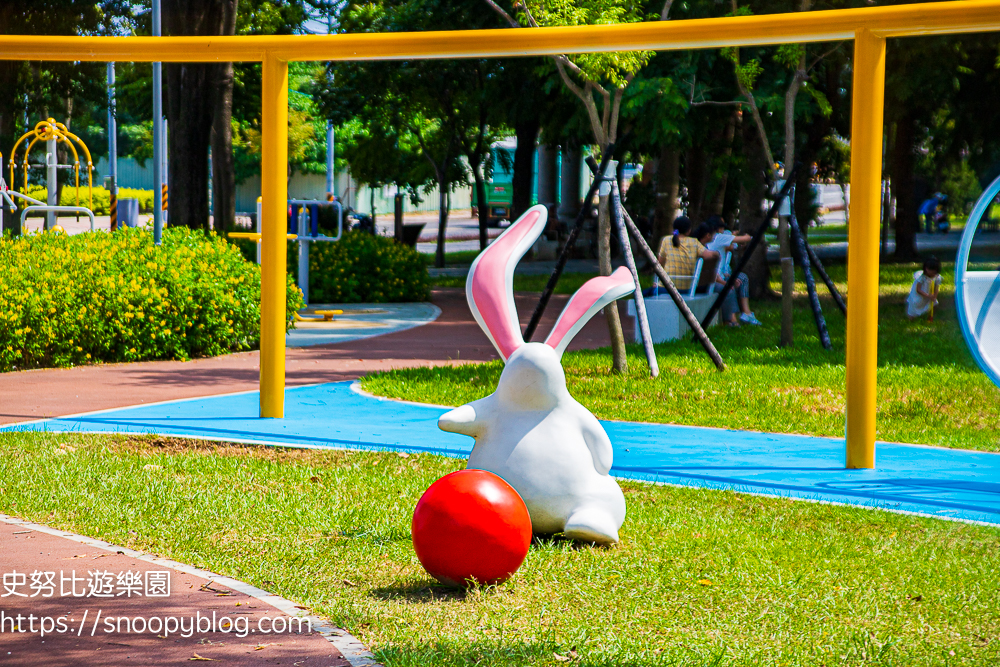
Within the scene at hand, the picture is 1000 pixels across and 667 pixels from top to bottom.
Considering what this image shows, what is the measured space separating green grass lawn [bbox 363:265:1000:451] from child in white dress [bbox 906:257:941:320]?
1.04 ft

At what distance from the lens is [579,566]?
4.81 m

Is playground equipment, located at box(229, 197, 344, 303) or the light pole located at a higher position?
the light pole

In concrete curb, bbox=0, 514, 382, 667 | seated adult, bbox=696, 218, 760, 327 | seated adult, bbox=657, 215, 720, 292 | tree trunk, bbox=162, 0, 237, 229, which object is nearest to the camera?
concrete curb, bbox=0, 514, 382, 667

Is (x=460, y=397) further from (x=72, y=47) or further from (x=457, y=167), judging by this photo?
(x=457, y=167)

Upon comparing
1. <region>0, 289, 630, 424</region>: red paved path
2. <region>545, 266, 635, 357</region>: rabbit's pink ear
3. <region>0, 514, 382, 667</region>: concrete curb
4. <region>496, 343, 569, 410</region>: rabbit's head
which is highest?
<region>545, 266, 635, 357</region>: rabbit's pink ear

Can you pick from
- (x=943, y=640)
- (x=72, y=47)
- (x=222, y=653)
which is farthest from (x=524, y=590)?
(x=72, y=47)

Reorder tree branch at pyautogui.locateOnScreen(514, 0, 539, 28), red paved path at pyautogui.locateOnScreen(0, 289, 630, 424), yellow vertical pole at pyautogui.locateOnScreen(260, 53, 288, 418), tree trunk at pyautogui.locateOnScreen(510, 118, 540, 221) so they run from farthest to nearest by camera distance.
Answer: tree trunk at pyautogui.locateOnScreen(510, 118, 540, 221) < tree branch at pyautogui.locateOnScreen(514, 0, 539, 28) < red paved path at pyautogui.locateOnScreen(0, 289, 630, 424) < yellow vertical pole at pyautogui.locateOnScreen(260, 53, 288, 418)

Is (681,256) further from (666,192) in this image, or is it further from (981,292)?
(981,292)

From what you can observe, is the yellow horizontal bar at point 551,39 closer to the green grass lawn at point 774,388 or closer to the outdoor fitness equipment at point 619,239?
the green grass lawn at point 774,388

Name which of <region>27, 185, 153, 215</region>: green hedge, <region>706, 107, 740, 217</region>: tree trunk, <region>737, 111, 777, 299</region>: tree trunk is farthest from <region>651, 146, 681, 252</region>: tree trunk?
<region>27, 185, 153, 215</region>: green hedge

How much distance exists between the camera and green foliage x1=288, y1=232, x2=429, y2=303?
18.0 meters

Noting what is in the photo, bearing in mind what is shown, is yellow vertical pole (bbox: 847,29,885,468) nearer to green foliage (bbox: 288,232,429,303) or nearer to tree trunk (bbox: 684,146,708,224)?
green foliage (bbox: 288,232,429,303)

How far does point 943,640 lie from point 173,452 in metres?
4.97

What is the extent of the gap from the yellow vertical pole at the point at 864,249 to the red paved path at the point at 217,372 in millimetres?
5355
